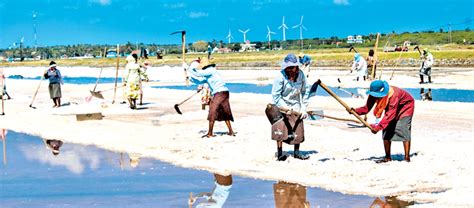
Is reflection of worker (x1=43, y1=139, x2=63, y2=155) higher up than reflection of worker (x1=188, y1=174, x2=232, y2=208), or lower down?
lower down

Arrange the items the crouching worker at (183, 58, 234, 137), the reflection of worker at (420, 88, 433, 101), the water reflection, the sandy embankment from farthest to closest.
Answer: the reflection of worker at (420, 88, 433, 101)
the crouching worker at (183, 58, 234, 137)
the sandy embankment
the water reflection

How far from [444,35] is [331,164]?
11552 cm

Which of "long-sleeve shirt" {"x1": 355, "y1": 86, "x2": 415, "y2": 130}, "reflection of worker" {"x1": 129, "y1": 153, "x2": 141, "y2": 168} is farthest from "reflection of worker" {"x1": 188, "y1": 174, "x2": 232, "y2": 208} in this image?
"long-sleeve shirt" {"x1": 355, "y1": 86, "x2": 415, "y2": 130}

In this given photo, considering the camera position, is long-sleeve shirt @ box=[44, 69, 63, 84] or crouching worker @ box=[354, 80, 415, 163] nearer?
crouching worker @ box=[354, 80, 415, 163]

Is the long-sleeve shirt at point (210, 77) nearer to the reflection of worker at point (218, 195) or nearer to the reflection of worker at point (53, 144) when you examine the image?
the reflection of worker at point (53, 144)

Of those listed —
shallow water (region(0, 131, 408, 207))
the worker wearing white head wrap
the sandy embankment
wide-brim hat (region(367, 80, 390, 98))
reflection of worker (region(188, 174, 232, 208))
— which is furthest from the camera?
the worker wearing white head wrap

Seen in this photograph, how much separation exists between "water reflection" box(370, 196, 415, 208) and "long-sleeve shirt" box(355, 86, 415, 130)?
5.27 ft

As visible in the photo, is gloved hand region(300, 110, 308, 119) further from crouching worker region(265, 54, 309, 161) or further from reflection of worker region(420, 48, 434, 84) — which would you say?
reflection of worker region(420, 48, 434, 84)

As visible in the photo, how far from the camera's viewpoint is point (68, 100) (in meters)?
28.7

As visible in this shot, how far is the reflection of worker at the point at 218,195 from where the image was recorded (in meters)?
9.22

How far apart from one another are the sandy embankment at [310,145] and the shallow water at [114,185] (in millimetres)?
487

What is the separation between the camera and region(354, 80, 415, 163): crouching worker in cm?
1057

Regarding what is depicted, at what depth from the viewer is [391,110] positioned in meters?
10.7

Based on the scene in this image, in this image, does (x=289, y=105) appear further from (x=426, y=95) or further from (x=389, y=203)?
(x=426, y=95)
